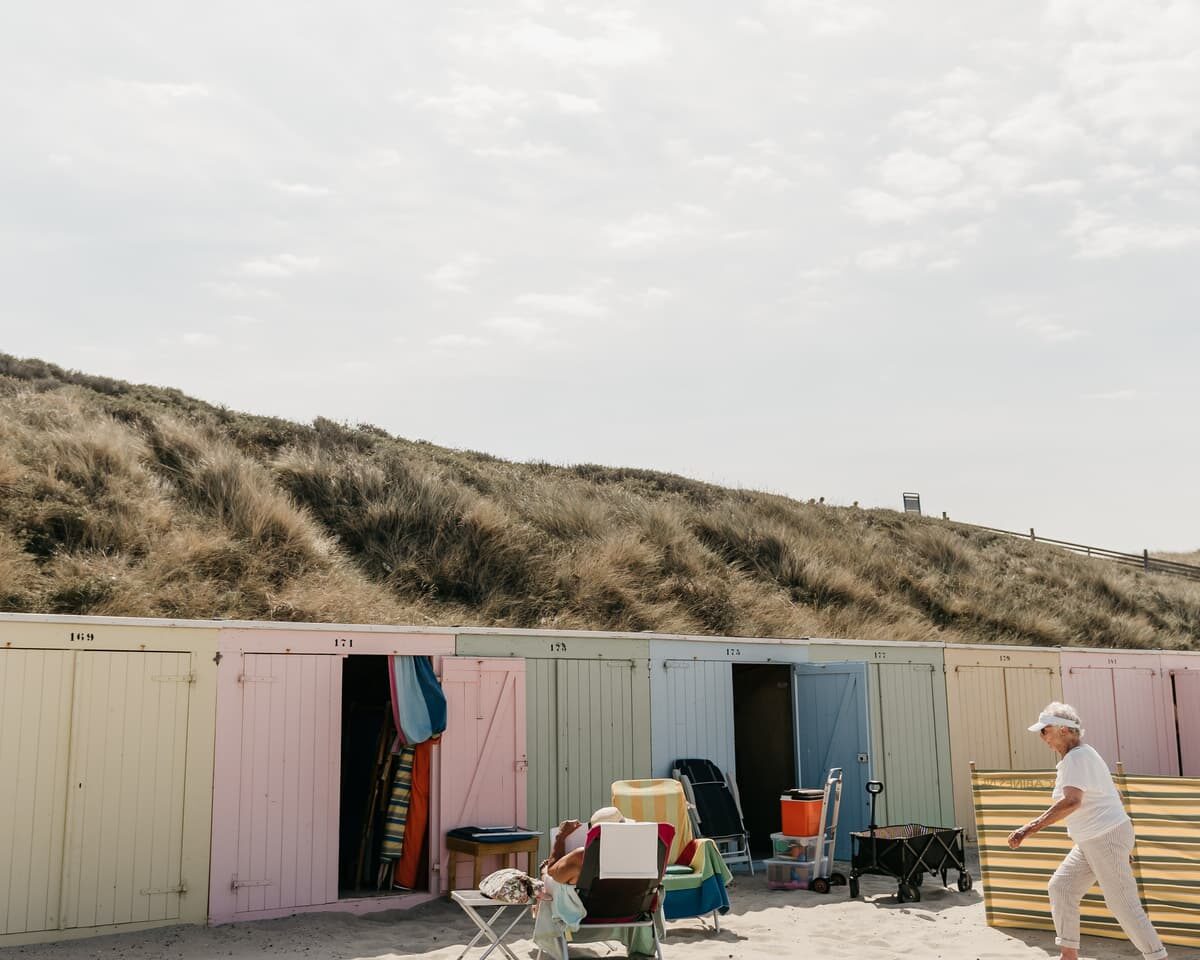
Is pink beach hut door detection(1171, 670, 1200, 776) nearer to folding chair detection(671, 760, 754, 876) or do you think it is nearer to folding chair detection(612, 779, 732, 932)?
folding chair detection(671, 760, 754, 876)

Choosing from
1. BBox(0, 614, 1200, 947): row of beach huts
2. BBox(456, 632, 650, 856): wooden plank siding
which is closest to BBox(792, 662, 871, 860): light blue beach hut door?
BBox(0, 614, 1200, 947): row of beach huts

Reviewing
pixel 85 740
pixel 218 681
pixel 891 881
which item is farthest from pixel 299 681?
pixel 891 881

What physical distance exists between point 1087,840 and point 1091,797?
212mm

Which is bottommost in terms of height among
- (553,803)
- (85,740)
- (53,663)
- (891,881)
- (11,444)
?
(891,881)

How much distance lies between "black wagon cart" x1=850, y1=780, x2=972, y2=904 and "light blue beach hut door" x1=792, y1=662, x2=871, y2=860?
5.08 feet

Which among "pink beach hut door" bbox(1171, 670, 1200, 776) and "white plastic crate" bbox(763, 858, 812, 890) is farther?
"pink beach hut door" bbox(1171, 670, 1200, 776)

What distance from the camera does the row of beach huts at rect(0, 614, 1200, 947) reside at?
706 centimetres

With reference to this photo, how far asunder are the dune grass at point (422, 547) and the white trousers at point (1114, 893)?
29.4 feet

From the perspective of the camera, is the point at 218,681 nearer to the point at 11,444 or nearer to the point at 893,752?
the point at 893,752

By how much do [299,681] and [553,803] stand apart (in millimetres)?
2392

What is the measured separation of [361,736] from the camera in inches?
405

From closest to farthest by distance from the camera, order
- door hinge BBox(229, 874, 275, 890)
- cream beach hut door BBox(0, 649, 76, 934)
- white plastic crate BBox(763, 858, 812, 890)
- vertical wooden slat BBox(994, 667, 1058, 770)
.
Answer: cream beach hut door BBox(0, 649, 76, 934), door hinge BBox(229, 874, 275, 890), white plastic crate BBox(763, 858, 812, 890), vertical wooden slat BBox(994, 667, 1058, 770)

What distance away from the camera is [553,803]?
9.19 metres

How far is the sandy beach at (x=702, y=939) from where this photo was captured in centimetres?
673
